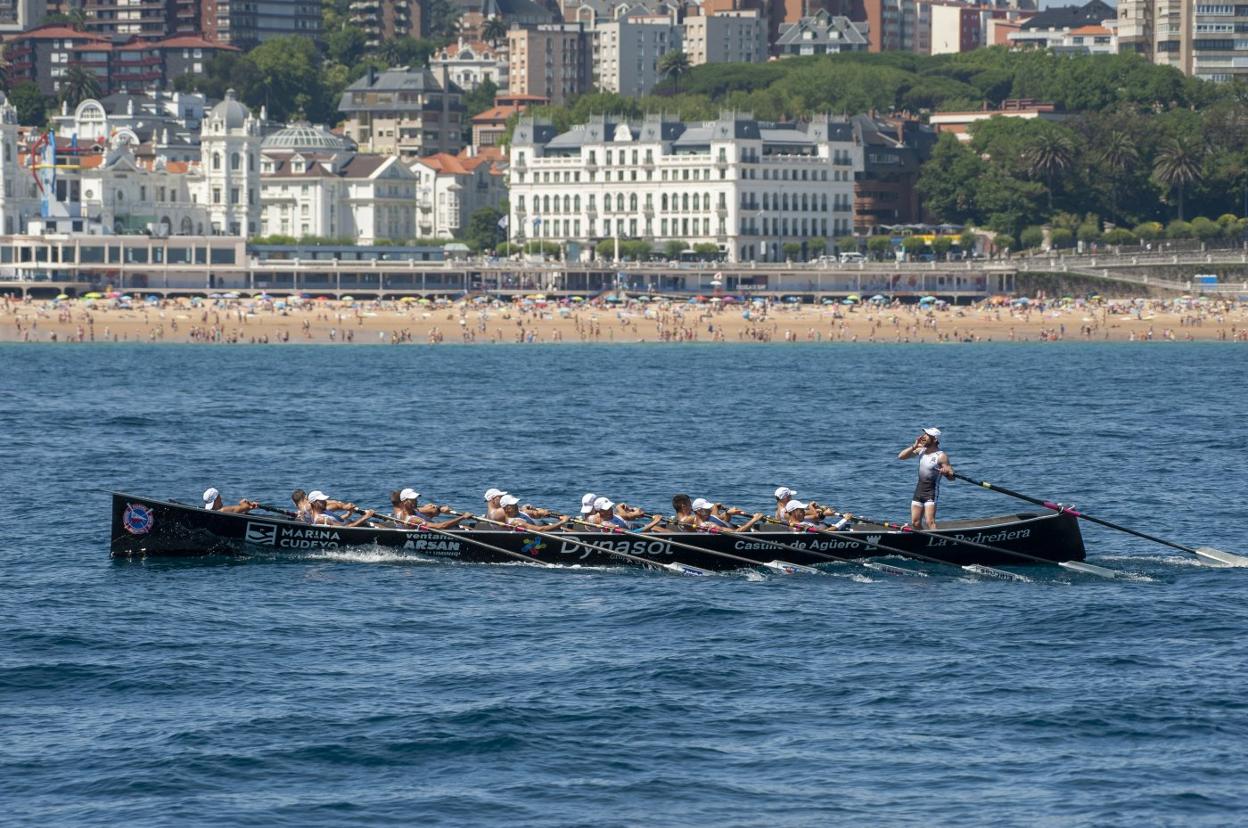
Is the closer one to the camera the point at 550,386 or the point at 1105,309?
the point at 550,386

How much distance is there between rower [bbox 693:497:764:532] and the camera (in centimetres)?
4237

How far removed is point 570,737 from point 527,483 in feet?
96.2

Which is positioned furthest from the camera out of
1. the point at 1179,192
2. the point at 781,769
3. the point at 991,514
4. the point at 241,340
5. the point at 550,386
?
the point at 1179,192

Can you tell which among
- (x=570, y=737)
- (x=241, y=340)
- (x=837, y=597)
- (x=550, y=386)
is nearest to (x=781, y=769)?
(x=570, y=737)

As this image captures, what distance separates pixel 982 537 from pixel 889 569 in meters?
1.85

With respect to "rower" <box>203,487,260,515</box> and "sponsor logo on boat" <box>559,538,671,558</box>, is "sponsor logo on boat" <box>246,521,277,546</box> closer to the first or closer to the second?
"rower" <box>203,487,260,515</box>

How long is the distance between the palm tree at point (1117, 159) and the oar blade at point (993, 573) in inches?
6294

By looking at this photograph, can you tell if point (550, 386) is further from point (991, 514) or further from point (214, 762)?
point (214, 762)

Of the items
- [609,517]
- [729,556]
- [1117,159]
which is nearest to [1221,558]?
[729,556]

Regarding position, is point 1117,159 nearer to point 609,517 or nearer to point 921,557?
point 921,557

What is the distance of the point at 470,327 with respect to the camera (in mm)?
139875

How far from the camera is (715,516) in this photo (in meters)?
43.2

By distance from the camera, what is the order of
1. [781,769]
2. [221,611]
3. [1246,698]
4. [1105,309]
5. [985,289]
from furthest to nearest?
[985,289], [1105,309], [221,611], [1246,698], [781,769]

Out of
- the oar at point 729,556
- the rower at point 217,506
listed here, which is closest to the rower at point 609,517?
the oar at point 729,556
